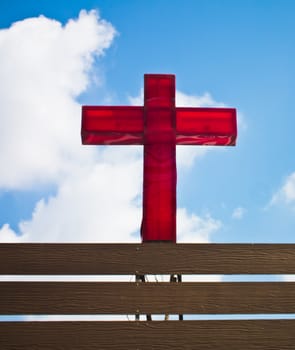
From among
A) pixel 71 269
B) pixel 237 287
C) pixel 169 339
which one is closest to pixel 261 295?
pixel 237 287

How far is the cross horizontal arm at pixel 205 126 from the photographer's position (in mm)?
5434

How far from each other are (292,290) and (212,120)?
6.56 feet

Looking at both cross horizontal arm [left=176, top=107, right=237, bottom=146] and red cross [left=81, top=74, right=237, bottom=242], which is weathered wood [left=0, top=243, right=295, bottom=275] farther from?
cross horizontal arm [left=176, top=107, right=237, bottom=146]

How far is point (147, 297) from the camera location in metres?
4.19

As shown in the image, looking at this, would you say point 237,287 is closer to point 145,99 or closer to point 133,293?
point 133,293

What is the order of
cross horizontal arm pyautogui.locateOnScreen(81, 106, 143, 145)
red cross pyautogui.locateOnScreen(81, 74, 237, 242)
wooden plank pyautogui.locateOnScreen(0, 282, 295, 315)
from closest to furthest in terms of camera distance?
wooden plank pyautogui.locateOnScreen(0, 282, 295, 315), red cross pyautogui.locateOnScreen(81, 74, 237, 242), cross horizontal arm pyautogui.locateOnScreen(81, 106, 143, 145)

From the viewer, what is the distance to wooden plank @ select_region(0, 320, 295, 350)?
13.1ft

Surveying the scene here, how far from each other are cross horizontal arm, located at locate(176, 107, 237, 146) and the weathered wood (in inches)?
55.4

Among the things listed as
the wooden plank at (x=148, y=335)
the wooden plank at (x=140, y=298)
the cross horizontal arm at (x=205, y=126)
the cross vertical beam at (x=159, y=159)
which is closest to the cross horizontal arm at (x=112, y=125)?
the cross vertical beam at (x=159, y=159)

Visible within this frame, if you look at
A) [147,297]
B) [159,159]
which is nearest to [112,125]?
[159,159]

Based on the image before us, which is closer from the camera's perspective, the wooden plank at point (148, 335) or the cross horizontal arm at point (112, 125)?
the wooden plank at point (148, 335)

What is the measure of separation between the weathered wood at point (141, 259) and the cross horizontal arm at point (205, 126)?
141 cm

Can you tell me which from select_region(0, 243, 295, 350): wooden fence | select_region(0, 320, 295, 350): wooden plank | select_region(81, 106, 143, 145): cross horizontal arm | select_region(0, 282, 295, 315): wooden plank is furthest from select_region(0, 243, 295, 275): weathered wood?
select_region(81, 106, 143, 145): cross horizontal arm

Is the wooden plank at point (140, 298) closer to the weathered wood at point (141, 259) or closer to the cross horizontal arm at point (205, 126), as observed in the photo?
the weathered wood at point (141, 259)
